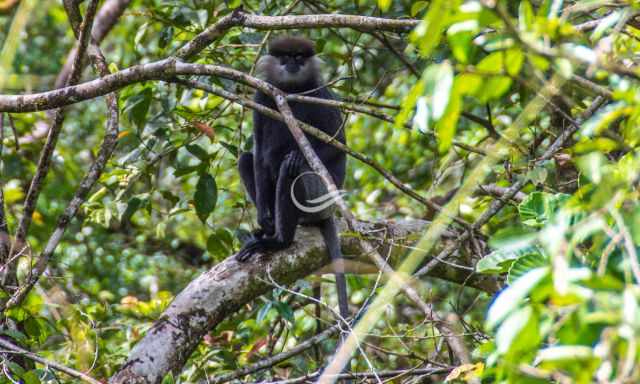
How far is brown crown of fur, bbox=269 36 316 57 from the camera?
5047 mm

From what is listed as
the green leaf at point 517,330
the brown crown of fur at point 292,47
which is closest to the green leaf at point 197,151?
the brown crown of fur at point 292,47

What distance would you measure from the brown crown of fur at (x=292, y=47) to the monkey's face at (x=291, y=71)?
24mm

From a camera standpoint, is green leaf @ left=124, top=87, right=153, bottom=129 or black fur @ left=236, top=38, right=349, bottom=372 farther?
black fur @ left=236, top=38, right=349, bottom=372

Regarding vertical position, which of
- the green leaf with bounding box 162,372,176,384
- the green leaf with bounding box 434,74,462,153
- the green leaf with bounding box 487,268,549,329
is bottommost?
the green leaf with bounding box 162,372,176,384

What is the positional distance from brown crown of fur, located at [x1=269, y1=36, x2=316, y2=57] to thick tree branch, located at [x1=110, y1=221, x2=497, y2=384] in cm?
152

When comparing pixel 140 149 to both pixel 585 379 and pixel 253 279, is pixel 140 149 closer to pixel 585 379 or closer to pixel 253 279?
pixel 253 279

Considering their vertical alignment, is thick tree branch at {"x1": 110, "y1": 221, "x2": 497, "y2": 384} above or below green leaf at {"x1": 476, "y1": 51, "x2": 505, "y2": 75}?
below

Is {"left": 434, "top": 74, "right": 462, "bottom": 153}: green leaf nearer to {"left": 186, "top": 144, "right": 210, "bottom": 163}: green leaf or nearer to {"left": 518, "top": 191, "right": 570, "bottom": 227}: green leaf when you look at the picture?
{"left": 518, "top": 191, "right": 570, "bottom": 227}: green leaf

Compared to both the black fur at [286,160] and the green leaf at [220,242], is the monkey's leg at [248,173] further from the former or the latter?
the green leaf at [220,242]

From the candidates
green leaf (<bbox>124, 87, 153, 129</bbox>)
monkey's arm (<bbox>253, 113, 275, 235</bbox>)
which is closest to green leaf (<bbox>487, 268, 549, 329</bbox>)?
green leaf (<bbox>124, 87, 153, 129</bbox>)

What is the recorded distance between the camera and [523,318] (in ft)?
3.72

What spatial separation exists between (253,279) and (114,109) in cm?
103

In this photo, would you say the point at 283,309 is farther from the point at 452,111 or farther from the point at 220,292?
the point at 452,111

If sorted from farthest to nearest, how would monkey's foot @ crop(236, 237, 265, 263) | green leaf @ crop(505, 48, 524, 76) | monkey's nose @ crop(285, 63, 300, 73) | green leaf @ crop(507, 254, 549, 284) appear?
monkey's nose @ crop(285, 63, 300, 73) → monkey's foot @ crop(236, 237, 265, 263) → green leaf @ crop(507, 254, 549, 284) → green leaf @ crop(505, 48, 524, 76)
